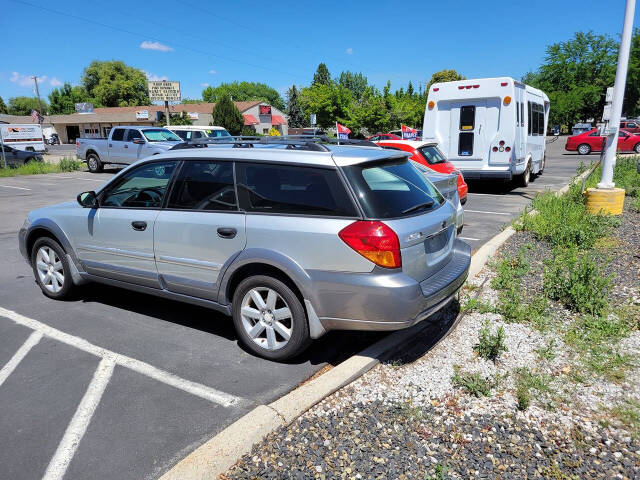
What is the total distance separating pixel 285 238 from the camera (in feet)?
11.8

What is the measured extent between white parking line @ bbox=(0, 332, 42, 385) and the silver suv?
0.85 m

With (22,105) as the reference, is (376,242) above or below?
below

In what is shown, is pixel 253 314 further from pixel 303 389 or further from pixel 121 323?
pixel 121 323

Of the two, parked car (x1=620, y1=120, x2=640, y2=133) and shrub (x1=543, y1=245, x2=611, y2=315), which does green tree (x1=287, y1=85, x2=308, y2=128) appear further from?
shrub (x1=543, y1=245, x2=611, y2=315)

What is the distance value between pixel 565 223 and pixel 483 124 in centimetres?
635

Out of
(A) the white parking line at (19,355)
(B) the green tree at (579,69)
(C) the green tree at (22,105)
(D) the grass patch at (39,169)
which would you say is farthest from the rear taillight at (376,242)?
(C) the green tree at (22,105)

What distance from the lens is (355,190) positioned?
3.51 m

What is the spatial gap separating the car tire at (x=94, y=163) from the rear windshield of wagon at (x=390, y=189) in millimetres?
20550

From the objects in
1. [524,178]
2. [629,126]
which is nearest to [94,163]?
[524,178]

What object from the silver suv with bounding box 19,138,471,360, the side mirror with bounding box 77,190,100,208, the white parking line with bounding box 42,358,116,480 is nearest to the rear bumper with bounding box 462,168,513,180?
the silver suv with bounding box 19,138,471,360

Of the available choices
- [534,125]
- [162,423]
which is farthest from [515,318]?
[534,125]

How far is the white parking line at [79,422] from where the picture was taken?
8.86ft

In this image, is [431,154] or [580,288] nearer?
[580,288]

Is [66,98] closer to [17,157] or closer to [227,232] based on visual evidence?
[17,157]
